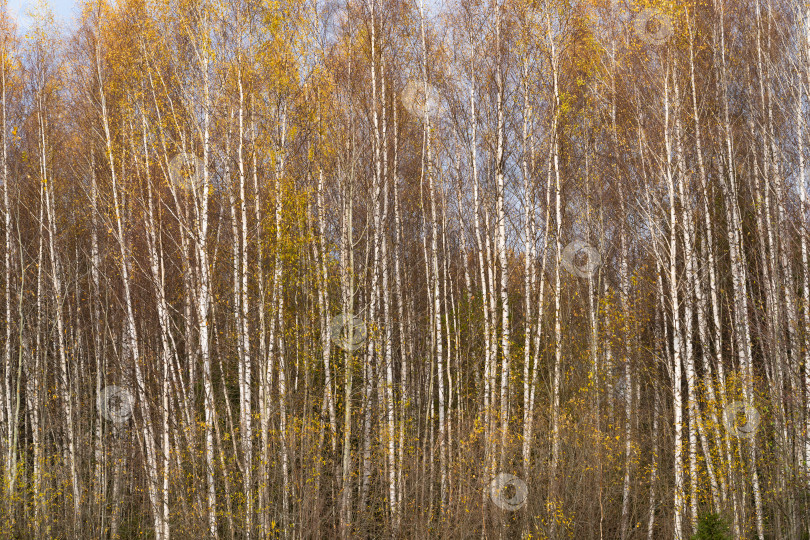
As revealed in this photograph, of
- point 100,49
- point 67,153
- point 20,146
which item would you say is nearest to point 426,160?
point 100,49

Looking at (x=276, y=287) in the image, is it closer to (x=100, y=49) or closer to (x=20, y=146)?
(x=100, y=49)

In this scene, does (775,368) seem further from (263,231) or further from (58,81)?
(58,81)

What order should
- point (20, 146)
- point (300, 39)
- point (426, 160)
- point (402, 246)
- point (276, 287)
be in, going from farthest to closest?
point (402, 246) → point (20, 146) → point (426, 160) → point (300, 39) → point (276, 287)

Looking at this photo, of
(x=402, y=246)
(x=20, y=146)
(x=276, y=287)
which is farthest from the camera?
(x=402, y=246)

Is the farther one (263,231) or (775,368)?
(263,231)

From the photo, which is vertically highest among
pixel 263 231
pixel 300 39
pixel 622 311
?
pixel 300 39

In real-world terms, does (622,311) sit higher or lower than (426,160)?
lower

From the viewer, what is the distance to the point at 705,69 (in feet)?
36.9

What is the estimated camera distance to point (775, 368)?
8.74 m

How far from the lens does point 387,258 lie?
454 inches

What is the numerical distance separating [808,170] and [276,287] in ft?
27.6

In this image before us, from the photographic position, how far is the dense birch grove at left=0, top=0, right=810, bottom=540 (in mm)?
8820

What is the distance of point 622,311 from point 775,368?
308 cm

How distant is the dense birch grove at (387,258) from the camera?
8.82 meters
